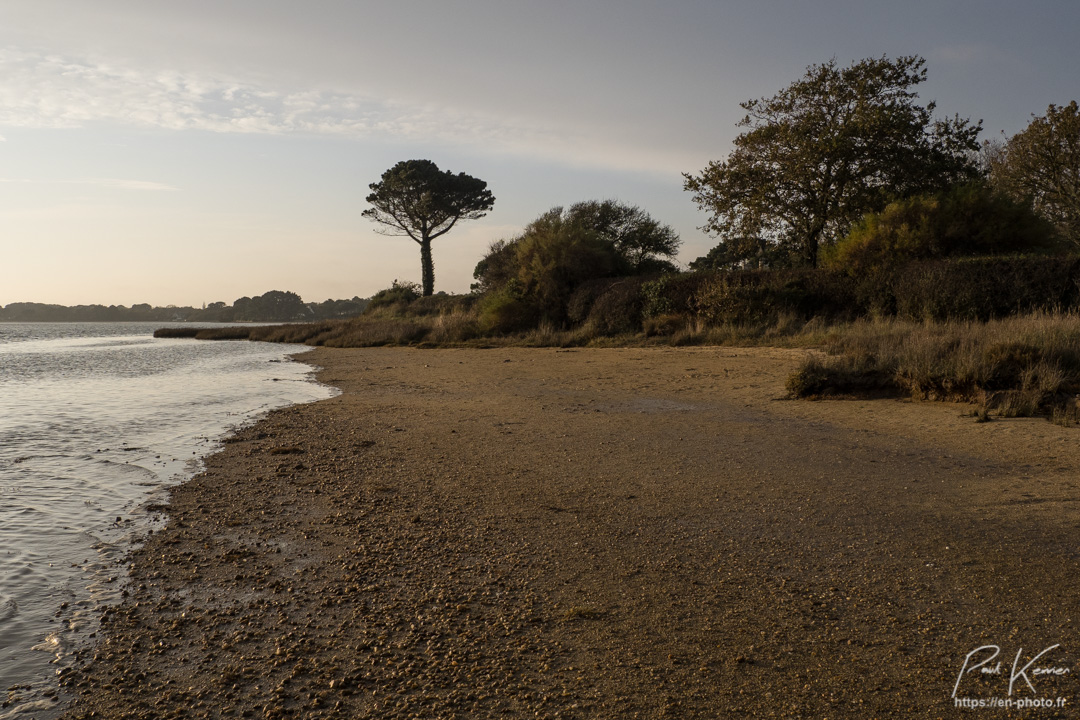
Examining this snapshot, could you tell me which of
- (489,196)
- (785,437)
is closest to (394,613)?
(785,437)

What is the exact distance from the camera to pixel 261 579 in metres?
3.96

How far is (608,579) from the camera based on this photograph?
12.8ft

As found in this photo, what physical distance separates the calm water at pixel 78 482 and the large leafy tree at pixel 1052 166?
29.1m

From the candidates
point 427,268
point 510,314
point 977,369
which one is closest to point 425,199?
point 427,268

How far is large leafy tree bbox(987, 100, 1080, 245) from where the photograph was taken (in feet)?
87.7

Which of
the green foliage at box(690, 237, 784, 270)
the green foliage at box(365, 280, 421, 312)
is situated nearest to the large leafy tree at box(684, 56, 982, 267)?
the green foliage at box(690, 237, 784, 270)

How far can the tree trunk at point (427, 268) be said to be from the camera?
1839 inches

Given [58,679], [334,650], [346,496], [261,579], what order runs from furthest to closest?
[346,496], [261,579], [334,650], [58,679]

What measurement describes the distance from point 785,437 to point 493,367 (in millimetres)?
10074

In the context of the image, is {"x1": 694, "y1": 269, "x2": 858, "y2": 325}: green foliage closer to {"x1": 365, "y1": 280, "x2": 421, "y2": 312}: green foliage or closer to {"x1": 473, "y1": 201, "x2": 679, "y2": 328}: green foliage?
{"x1": 473, "y1": 201, "x2": 679, "y2": 328}: green foliage

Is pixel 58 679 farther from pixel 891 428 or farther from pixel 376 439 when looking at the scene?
pixel 891 428

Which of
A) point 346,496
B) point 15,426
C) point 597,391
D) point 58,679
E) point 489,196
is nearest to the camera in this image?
point 58,679

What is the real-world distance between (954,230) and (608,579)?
1889cm

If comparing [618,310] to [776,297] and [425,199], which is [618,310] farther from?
[425,199]
